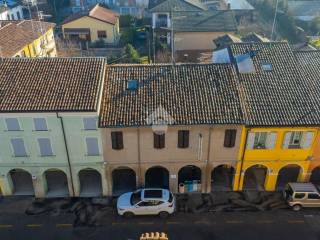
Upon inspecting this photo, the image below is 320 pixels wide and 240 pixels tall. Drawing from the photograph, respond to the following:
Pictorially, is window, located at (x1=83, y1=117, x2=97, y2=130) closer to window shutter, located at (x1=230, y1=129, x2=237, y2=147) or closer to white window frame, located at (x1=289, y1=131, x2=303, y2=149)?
window shutter, located at (x1=230, y1=129, x2=237, y2=147)

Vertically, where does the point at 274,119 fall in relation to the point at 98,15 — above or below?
above

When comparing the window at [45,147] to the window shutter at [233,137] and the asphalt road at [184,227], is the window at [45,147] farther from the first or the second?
the window shutter at [233,137]

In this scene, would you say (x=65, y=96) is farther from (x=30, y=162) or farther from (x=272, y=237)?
(x=272, y=237)

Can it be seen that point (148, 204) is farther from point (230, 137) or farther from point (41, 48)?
point (41, 48)

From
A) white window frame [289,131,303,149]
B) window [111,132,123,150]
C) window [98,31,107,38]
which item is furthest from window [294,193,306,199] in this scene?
window [98,31,107,38]

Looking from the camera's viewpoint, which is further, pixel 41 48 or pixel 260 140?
pixel 41 48

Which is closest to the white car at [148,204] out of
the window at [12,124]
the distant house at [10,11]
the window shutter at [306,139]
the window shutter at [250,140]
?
the window shutter at [250,140]

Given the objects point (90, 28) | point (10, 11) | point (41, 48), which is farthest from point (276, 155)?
point (10, 11)
